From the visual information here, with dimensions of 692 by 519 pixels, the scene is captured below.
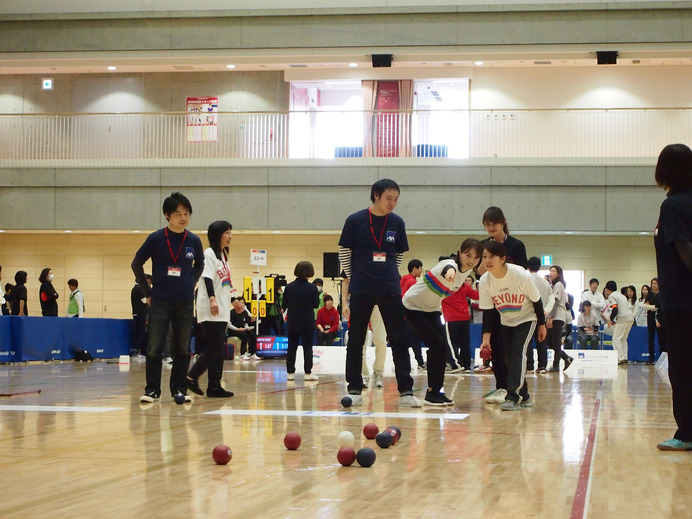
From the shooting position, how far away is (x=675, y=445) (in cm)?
443

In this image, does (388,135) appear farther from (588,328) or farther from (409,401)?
(409,401)

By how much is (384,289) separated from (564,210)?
47.8 ft

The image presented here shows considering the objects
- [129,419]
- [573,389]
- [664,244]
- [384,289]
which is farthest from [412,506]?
[573,389]

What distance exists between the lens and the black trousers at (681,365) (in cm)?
448

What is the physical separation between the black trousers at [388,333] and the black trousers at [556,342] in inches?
270

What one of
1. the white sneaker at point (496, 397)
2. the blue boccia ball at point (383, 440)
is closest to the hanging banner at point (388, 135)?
the white sneaker at point (496, 397)

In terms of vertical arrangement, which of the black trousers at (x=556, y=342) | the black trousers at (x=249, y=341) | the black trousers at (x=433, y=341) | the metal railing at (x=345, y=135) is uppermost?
the metal railing at (x=345, y=135)

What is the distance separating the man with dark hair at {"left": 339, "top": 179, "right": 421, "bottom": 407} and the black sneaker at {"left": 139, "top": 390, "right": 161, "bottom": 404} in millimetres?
1623

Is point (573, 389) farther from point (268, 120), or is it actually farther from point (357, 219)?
point (268, 120)

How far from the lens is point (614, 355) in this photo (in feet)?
43.6

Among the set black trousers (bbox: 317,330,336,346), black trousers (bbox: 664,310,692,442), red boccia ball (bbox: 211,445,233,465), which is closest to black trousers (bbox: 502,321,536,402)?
black trousers (bbox: 664,310,692,442)

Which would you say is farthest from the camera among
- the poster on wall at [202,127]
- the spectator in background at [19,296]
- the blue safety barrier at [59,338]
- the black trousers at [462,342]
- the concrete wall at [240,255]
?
the concrete wall at [240,255]

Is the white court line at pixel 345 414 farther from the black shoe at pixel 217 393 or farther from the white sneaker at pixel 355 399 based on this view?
the black shoe at pixel 217 393

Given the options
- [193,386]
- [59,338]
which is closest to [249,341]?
[59,338]
